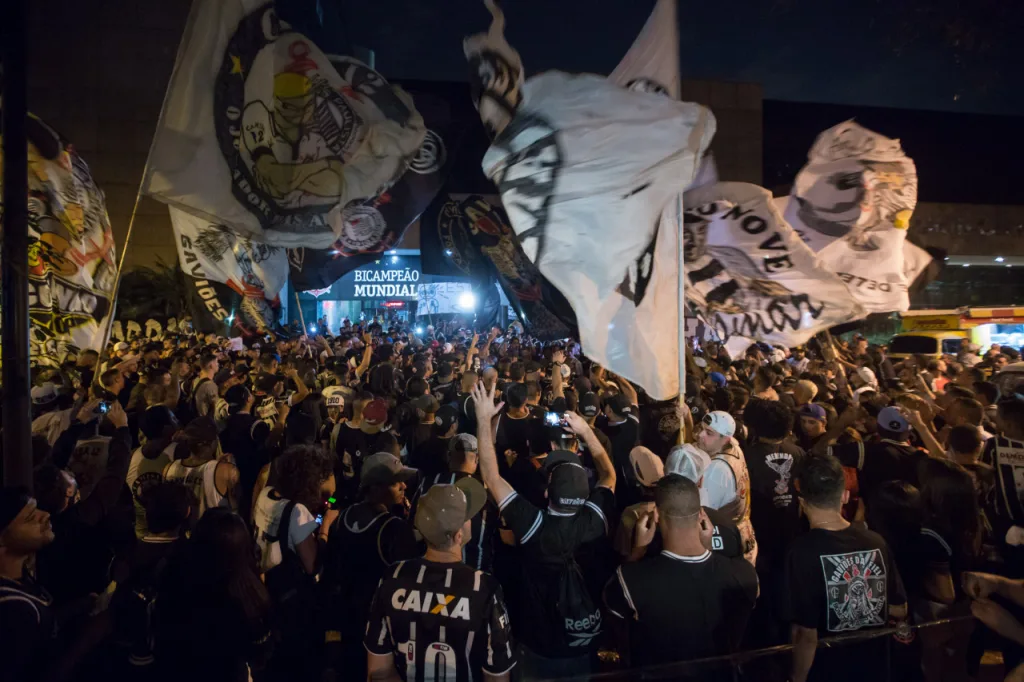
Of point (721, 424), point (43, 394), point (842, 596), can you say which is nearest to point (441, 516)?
point (842, 596)

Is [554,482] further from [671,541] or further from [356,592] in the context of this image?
[356,592]

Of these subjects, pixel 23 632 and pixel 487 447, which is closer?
pixel 23 632

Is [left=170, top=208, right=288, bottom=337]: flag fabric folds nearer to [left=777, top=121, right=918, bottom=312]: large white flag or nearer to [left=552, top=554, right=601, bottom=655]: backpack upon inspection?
[left=552, top=554, right=601, bottom=655]: backpack

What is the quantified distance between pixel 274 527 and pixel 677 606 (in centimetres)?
225

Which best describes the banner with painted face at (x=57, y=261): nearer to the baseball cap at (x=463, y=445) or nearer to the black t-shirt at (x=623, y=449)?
the baseball cap at (x=463, y=445)

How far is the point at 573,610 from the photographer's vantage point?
311cm

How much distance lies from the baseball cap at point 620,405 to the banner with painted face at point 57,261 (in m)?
4.55

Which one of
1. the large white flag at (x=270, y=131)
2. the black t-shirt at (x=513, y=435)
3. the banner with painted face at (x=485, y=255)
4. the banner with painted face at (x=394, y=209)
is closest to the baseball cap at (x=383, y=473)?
the black t-shirt at (x=513, y=435)

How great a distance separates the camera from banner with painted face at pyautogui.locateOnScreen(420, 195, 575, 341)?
10.0 meters

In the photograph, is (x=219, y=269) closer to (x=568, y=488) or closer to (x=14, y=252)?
(x=14, y=252)

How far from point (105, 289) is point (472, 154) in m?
28.8

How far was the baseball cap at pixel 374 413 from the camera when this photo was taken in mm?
5242

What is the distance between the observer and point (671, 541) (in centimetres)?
265

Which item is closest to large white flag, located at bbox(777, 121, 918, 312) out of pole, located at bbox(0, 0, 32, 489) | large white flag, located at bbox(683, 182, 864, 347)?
large white flag, located at bbox(683, 182, 864, 347)
